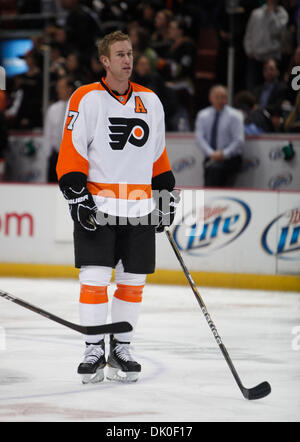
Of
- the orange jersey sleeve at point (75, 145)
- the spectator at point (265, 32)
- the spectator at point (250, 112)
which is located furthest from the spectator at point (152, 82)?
the orange jersey sleeve at point (75, 145)

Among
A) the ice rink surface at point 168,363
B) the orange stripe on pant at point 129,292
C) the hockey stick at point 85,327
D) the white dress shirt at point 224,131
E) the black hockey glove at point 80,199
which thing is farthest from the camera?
the white dress shirt at point 224,131

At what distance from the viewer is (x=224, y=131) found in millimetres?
8727

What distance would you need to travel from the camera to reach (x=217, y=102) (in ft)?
28.4

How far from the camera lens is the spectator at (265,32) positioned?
8.91 meters

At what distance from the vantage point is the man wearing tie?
8.64m

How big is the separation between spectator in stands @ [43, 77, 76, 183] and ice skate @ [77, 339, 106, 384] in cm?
536

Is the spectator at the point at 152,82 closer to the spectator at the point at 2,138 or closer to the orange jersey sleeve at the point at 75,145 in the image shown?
the spectator at the point at 2,138

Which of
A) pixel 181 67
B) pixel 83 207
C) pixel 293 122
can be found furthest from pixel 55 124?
pixel 83 207

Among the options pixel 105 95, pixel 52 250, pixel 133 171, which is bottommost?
pixel 52 250

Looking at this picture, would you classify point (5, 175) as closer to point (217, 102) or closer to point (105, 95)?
point (217, 102)

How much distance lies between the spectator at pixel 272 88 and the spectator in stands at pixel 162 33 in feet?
4.85

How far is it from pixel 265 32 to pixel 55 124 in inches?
92.0
